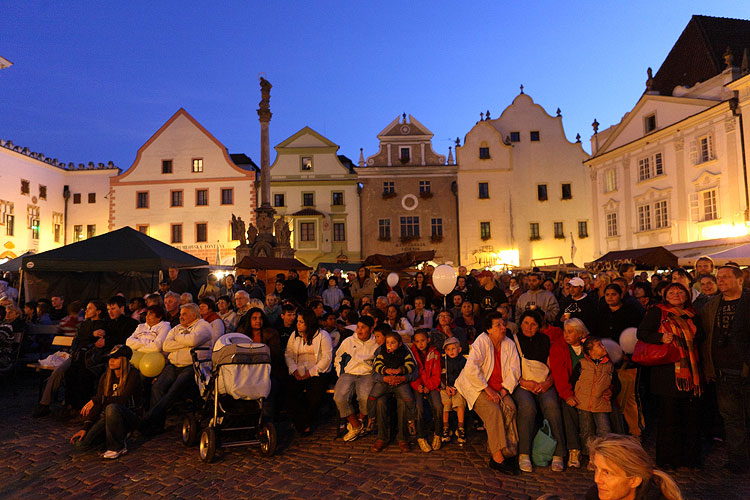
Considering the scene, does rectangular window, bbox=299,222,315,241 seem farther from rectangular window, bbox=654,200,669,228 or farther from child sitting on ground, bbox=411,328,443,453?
child sitting on ground, bbox=411,328,443,453

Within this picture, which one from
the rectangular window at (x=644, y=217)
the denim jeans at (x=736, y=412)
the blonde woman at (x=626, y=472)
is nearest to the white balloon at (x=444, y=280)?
the denim jeans at (x=736, y=412)

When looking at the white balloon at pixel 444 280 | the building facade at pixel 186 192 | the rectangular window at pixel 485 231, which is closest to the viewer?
the white balloon at pixel 444 280

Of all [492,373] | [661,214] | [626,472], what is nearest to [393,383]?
[492,373]

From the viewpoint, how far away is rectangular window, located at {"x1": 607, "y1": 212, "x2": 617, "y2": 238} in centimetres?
2967

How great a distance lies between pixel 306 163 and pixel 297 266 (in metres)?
19.7

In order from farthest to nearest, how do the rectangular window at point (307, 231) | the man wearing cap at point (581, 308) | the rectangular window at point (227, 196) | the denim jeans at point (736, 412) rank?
the rectangular window at point (227, 196)
the rectangular window at point (307, 231)
the man wearing cap at point (581, 308)
the denim jeans at point (736, 412)

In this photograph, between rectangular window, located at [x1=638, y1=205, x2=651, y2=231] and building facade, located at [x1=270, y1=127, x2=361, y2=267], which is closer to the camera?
rectangular window, located at [x1=638, y1=205, x2=651, y2=231]

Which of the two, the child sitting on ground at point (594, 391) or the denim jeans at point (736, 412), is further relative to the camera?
the child sitting on ground at point (594, 391)

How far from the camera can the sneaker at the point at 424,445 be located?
6.03 metres

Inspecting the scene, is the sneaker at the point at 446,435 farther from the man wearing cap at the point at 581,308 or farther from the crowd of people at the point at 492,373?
the man wearing cap at the point at 581,308

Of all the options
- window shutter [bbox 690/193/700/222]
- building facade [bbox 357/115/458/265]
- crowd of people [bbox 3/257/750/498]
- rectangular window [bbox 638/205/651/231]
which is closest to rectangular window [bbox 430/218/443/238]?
building facade [bbox 357/115/458/265]

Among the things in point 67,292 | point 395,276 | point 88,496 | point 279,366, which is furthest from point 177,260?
point 88,496

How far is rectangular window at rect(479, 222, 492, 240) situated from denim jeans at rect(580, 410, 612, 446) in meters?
31.0

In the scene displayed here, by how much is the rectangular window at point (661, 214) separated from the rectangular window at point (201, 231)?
92.6 feet
